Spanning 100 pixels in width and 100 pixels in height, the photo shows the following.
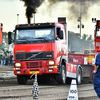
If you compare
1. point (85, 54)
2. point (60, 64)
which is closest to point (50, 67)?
point (60, 64)

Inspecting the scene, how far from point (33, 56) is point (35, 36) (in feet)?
3.07

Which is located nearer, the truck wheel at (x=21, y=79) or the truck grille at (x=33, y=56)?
the truck grille at (x=33, y=56)

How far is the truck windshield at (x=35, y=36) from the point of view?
15.3 meters

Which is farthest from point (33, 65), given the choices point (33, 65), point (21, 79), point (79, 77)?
point (79, 77)

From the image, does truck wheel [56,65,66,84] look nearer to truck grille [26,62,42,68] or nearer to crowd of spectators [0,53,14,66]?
truck grille [26,62,42,68]

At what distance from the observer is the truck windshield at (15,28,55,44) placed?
15.3 meters

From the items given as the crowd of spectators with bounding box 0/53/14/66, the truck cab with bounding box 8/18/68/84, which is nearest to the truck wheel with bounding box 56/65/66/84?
the truck cab with bounding box 8/18/68/84

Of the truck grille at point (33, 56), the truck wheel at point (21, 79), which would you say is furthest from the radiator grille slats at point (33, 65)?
the truck wheel at point (21, 79)

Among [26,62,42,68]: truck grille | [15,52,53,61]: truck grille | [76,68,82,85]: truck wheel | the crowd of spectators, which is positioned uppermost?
[15,52,53,61]: truck grille

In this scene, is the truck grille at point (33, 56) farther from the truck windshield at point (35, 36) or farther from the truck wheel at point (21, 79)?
the truck wheel at point (21, 79)

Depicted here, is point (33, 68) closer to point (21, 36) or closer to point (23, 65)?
point (23, 65)

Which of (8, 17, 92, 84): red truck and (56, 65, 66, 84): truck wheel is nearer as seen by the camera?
(8, 17, 92, 84): red truck

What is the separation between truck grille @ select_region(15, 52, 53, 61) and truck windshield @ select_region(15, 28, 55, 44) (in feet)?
1.84

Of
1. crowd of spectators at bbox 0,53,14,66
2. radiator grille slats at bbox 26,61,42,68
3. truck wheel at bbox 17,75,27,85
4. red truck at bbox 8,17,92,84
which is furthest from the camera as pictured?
crowd of spectators at bbox 0,53,14,66
